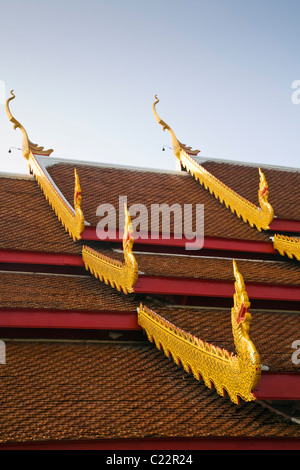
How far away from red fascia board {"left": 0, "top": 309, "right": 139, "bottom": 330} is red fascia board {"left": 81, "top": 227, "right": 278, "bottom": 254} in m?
2.69

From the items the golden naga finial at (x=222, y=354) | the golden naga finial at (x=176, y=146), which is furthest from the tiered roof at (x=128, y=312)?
the golden naga finial at (x=176, y=146)

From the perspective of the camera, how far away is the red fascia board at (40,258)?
11.6 meters

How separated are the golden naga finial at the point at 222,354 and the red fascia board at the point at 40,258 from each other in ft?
8.57

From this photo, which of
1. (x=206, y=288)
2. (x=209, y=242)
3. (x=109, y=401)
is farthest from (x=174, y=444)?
(x=209, y=242)

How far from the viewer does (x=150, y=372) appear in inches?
361

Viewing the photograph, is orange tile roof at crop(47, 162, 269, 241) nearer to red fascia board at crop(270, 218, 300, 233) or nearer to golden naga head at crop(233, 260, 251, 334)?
red fascia board at crop(270, 218, 300, 233)

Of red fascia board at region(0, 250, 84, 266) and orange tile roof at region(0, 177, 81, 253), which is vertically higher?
orange tile roof at region(0, 177, 81, 253)

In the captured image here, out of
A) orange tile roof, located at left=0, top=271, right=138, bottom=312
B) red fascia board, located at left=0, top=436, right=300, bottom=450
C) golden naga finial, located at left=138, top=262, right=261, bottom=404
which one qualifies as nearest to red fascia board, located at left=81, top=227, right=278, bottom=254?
orange tile roof, located at left=0, top=271, right=138, bottom=312

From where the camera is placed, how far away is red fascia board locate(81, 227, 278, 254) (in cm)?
1251

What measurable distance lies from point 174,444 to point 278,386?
129 cm

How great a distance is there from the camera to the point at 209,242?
503 inches

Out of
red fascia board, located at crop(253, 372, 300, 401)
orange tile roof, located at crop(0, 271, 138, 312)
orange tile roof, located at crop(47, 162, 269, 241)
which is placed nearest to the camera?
red fascia board, located at crop(253, 372, 300, 401)

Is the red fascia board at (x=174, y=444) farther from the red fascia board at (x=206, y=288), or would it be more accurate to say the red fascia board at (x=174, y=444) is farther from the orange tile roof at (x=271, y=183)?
the orange tile roof at (x=271, y=183)
